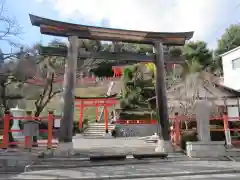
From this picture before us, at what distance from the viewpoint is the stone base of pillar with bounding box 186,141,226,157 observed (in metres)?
11.9

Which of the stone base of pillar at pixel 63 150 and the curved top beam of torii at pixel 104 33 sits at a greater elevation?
the curved top beam of torii at pixel 104 33

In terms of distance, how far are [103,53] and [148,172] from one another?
628cm

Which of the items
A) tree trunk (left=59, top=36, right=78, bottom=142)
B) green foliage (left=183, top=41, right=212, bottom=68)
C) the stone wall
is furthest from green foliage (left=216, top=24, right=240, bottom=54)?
tree trunk (left=59, top=36, right=78, bottom=142)

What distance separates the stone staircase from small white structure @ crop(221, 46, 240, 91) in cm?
1356

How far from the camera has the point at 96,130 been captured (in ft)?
98.8

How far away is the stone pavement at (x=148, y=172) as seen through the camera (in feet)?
28.0


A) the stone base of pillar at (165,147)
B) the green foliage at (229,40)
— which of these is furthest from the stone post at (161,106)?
the green foliage at (229,40)

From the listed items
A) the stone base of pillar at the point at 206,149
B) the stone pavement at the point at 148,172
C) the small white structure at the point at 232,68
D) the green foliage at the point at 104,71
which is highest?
the green foliage at the point at 104,71

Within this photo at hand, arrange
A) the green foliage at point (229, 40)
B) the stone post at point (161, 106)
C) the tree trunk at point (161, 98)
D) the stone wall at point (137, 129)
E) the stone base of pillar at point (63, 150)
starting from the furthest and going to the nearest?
the green foliage at point (229, 40) < the stone wall at point (137, 129) < the tree trunk at point (161, 98) < the stone post at point (161, 106) < the stone base of pillar at point (63, 150)

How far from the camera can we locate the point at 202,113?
12172 millimetres

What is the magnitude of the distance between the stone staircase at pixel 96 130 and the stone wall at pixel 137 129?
153 cm

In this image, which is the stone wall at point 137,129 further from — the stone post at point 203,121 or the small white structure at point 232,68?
the stone post at point 203,121

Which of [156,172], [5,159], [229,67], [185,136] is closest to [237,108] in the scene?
[229,67]

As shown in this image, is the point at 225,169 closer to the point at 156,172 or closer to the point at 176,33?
the point at 156,172
